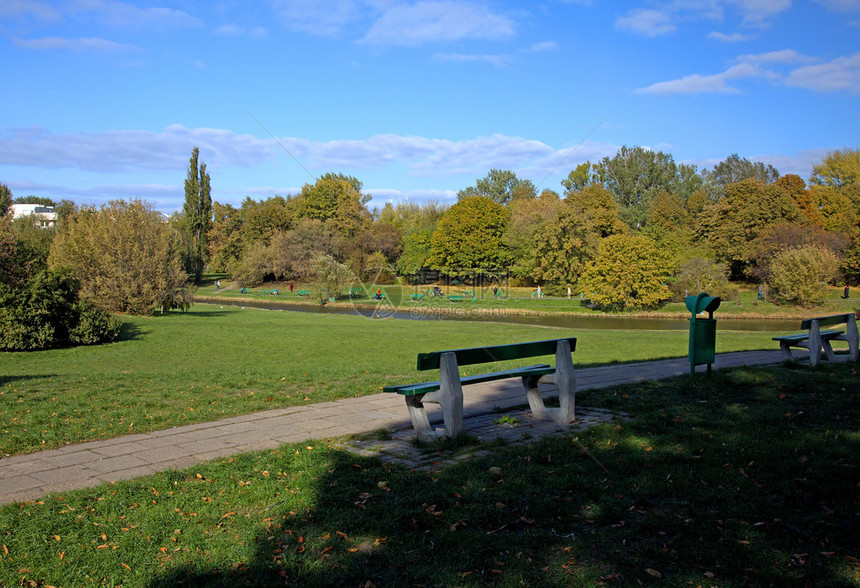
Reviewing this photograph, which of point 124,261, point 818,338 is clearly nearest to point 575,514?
point 818,338

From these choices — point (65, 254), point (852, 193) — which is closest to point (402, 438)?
point (65, 254)

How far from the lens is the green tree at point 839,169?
69344 mm

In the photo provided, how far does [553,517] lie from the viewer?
12.9 ft

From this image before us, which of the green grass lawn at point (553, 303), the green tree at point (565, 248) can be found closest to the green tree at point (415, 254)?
the green grass lawn at point (553, 303)

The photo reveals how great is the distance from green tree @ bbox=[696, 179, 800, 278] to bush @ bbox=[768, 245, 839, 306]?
15.8 metres

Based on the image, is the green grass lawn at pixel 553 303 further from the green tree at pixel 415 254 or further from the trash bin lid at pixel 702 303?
the trash bin lid at pixel 702 303

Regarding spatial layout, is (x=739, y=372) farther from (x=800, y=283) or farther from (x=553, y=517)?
(x=800, y=283)

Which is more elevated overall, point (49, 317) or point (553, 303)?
point (49, 317)

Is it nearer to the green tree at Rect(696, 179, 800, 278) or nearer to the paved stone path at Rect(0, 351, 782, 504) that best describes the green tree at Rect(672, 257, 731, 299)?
the green tree at Rect(696, 179, 800, 278)

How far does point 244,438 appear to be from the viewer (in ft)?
19.8

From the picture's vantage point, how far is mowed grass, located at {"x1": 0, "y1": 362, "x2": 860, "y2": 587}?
320 centimetres

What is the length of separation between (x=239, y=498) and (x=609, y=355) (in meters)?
12.1

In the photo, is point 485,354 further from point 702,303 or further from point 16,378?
point 16,378

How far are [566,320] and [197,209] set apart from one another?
5322cm
